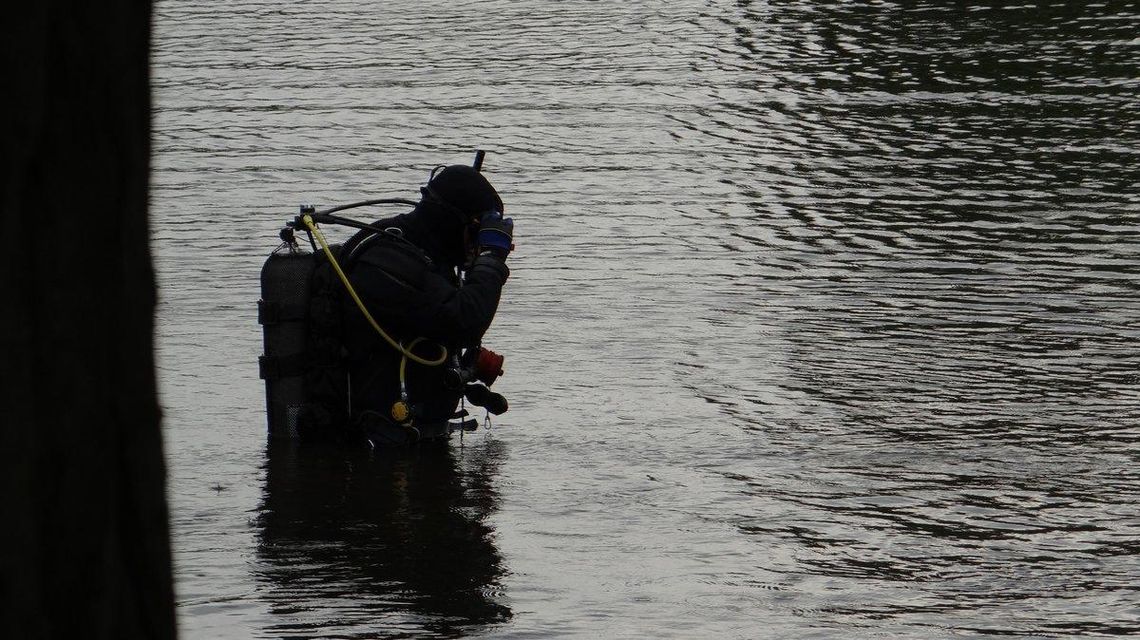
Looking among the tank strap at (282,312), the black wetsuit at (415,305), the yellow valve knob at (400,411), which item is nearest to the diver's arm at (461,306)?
the black wetsuit at (415,305)

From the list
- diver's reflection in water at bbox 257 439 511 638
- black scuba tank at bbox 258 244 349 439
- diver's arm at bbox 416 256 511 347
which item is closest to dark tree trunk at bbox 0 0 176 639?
diver's reflection in water at bbox 257 439 511 638

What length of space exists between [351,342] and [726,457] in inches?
62.2

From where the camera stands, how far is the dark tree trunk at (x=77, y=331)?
207 cm

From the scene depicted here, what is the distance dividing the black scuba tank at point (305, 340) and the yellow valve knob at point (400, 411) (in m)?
0.24

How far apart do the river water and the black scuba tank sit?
9.2 inches

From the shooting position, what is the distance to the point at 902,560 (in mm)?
5453

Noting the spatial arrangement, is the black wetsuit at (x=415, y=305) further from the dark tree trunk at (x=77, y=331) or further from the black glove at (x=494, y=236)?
the dark tree trunk at (x=77, y=331)

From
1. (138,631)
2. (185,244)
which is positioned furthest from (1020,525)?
(185,244)

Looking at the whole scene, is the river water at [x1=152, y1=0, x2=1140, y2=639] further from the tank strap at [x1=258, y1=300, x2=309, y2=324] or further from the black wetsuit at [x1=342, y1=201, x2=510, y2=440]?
the tank strap at [x1=258, y1=300, x2=309, y2=324]

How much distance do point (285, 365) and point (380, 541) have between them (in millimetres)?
1168

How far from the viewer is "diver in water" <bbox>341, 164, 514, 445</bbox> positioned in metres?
6.45

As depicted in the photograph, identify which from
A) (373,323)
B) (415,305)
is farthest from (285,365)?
(415,305)

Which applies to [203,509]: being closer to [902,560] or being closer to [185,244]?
[902,560]

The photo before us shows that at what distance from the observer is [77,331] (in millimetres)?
2146
